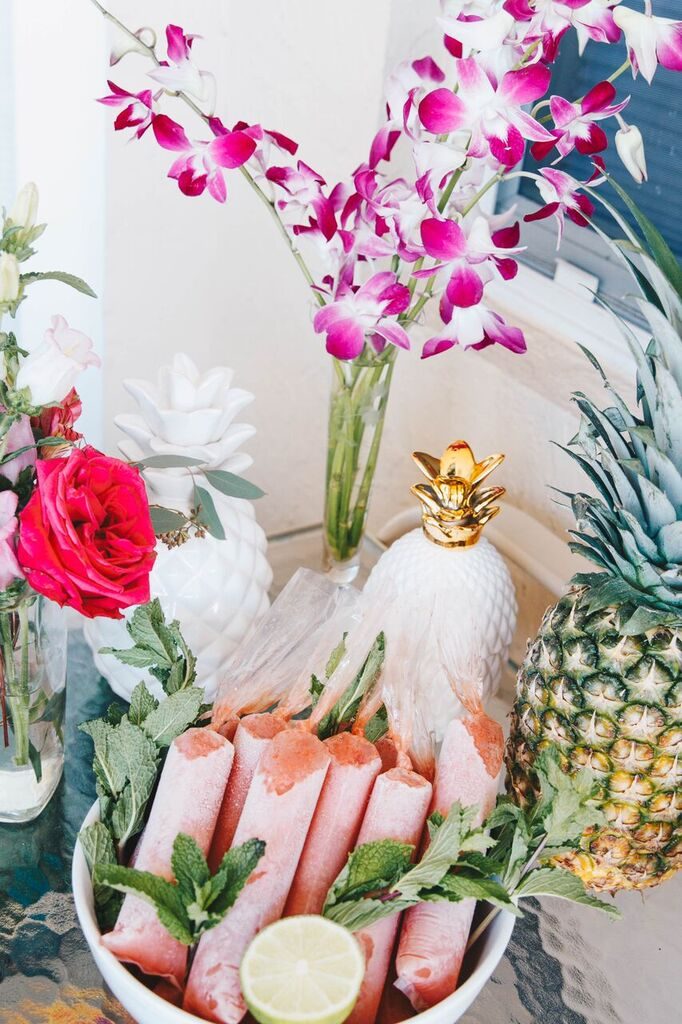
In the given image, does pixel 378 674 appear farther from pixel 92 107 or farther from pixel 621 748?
pixel 92 107

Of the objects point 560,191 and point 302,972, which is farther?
Answer: point 560,191

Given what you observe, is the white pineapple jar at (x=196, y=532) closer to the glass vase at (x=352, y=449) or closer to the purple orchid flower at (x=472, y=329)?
the glass vase at (x=352, y=449)

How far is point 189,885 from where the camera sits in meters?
0.65

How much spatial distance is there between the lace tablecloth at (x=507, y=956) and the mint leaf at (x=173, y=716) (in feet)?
0.56

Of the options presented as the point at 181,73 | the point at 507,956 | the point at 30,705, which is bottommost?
the point at 507,956

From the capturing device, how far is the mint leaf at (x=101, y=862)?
0.69 meters

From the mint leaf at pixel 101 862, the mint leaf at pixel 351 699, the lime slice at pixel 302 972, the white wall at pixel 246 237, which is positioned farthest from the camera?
the white wall at pixel 246 237

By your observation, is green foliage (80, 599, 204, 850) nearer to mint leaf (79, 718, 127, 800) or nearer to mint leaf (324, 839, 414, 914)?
mint leaf (79, 718, 127, 800)

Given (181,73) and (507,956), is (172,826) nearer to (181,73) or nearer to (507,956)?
→ (507,956)

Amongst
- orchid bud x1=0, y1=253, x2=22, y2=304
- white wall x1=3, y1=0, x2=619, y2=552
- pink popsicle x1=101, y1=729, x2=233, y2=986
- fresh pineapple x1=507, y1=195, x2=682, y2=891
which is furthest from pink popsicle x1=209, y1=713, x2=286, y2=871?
white wall x1=3, y1=0, x2=619, y2=552

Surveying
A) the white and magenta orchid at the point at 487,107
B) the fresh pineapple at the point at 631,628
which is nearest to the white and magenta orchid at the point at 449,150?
the white and magenta orchid at the point at 487,107

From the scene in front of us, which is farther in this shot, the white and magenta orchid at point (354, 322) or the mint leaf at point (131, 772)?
the white and magenta orchid at point (354, 322)

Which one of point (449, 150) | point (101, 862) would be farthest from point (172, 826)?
point (449, 150)

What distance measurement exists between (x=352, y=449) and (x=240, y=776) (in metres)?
0.38
